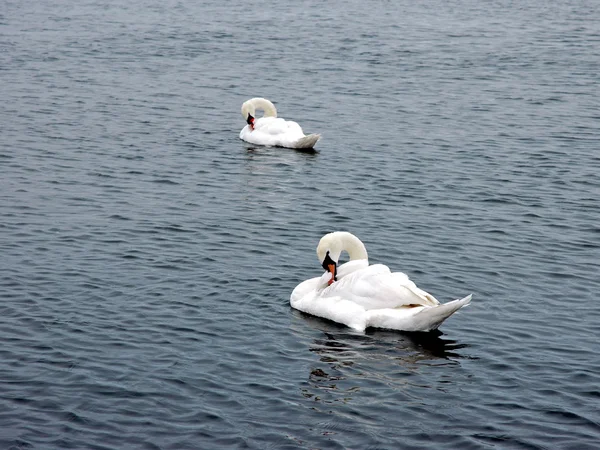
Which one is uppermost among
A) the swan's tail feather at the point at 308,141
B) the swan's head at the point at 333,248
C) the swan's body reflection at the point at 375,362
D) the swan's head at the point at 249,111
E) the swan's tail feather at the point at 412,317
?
the swan's head at the point at 249,111

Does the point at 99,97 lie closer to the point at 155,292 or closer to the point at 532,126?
the point at 532,126

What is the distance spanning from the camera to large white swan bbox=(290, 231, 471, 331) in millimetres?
15766

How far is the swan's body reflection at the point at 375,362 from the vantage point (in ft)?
44.9

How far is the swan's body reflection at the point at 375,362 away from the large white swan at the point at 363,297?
0.18 metres

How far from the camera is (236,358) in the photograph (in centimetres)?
1449

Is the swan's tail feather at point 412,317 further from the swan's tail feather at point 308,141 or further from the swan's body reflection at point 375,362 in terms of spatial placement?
the swan's tail feather at point 308,141

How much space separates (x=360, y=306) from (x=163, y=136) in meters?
13.7

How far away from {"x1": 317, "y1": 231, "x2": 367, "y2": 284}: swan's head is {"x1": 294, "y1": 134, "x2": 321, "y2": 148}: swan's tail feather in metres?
10.1

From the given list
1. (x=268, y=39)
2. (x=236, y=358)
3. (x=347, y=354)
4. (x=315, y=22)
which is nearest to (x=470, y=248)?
(x=347, y=354)

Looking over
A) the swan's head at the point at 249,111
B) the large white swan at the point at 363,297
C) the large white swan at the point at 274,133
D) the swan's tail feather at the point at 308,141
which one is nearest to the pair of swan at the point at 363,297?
the large white swan at the point at 363,297

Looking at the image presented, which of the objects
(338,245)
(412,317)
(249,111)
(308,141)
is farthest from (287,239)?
(249,111)

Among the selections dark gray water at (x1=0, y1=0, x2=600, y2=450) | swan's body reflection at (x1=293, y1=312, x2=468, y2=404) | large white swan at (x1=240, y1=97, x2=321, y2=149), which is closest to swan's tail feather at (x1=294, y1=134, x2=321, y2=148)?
large white swan at (x1=240, y1=97, x2=321, y2=149)

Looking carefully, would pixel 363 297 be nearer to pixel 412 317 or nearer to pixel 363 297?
pixel 363 297

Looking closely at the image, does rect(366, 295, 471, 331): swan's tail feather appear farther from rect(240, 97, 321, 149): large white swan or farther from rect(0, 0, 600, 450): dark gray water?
rect(240, 97, 321, 149): large white swan
